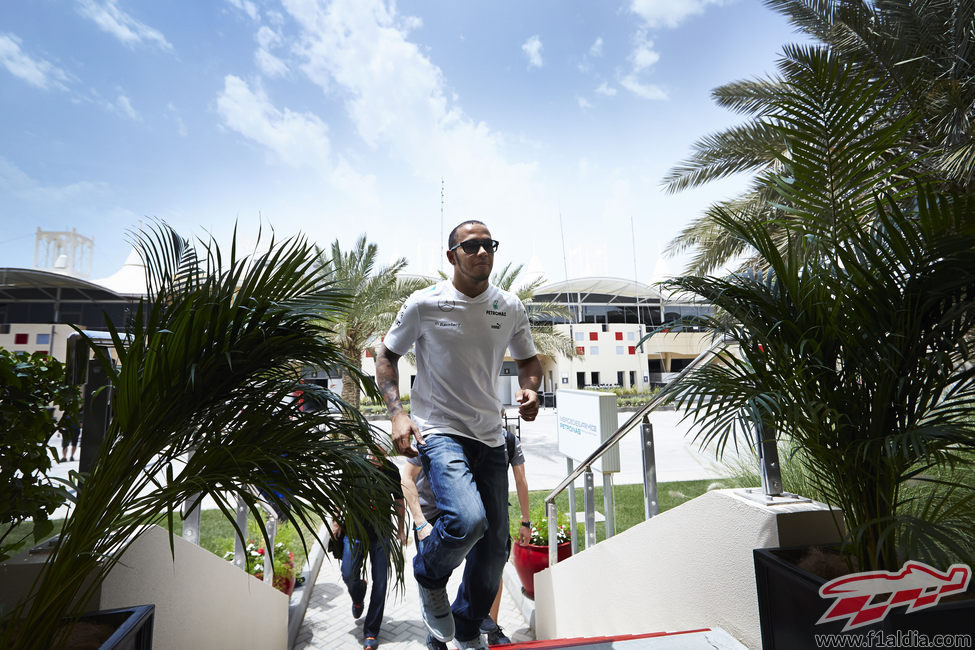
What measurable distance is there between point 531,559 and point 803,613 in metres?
4.13

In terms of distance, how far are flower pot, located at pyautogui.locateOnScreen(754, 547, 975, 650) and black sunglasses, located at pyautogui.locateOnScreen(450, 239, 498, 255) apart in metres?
1.78

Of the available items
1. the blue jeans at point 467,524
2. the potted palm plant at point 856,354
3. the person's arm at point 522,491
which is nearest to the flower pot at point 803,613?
the potted palm plant at point 856,354

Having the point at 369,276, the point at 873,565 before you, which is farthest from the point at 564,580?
the point at 369,276

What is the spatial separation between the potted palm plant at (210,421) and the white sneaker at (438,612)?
3.26ft

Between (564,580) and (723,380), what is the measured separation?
2.95m

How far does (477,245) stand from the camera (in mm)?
2805

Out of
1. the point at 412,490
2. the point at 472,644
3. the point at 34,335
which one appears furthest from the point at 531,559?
the point at 34,335

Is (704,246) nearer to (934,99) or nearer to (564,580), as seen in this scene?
(934,99)

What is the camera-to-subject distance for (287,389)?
5.44 ft

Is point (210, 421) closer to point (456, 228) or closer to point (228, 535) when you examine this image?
point (456, 228)

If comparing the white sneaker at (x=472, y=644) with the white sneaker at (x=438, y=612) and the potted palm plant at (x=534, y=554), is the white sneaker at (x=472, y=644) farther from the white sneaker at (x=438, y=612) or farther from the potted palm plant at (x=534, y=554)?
the potted palm plant at (x=534, y=554)

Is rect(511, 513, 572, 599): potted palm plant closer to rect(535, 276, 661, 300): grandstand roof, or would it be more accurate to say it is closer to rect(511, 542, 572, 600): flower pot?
rect(511, 542, 572, 600): flower pot

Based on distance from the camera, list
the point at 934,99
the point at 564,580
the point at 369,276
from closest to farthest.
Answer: the point at 564,580 → the point at 934,99 → the point at 369,276

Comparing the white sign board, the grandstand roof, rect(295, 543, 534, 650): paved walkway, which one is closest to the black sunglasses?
the white sign board
